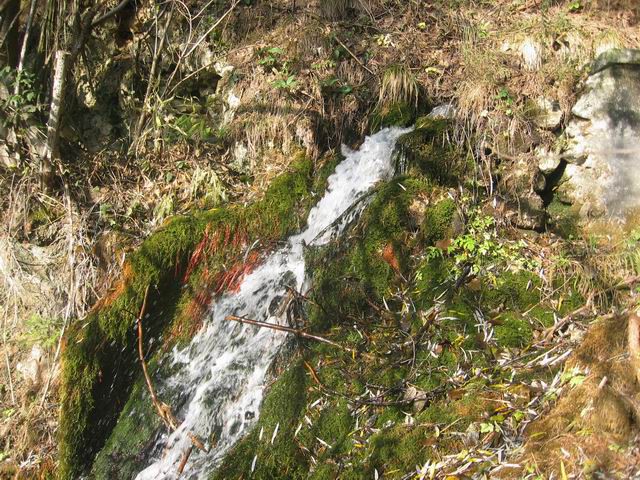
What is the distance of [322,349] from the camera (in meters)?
3.99

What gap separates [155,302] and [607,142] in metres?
3.85

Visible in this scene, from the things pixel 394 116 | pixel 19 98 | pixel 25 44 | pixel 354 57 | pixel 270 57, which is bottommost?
pixel 394 116

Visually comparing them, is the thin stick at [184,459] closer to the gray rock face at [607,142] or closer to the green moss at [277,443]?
the green moss at [277,443]

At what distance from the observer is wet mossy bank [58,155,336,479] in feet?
14.1

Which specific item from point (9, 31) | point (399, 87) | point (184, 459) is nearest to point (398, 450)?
point (184, 459)

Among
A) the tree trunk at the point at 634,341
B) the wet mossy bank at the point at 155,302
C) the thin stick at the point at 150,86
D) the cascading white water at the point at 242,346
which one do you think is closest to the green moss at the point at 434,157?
the cascading white water at the point at 242,346

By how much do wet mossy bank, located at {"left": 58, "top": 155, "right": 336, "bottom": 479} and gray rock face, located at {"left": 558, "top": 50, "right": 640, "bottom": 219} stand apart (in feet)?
6.84

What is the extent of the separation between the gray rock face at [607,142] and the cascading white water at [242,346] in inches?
57.6

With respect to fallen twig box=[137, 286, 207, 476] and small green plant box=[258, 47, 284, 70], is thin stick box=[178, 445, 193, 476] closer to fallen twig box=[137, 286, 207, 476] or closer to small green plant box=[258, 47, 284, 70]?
fallen twig box=[137, 286, 207, 476]

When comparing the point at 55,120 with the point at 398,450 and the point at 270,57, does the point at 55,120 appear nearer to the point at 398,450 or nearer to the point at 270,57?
the point at 270,57

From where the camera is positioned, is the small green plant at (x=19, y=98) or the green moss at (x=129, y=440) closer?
the green moss at (x=129, y=440)

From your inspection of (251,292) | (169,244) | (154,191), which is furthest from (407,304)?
(154,191)

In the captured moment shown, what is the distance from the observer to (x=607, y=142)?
15.6 feet

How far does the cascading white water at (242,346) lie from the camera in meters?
3.88
